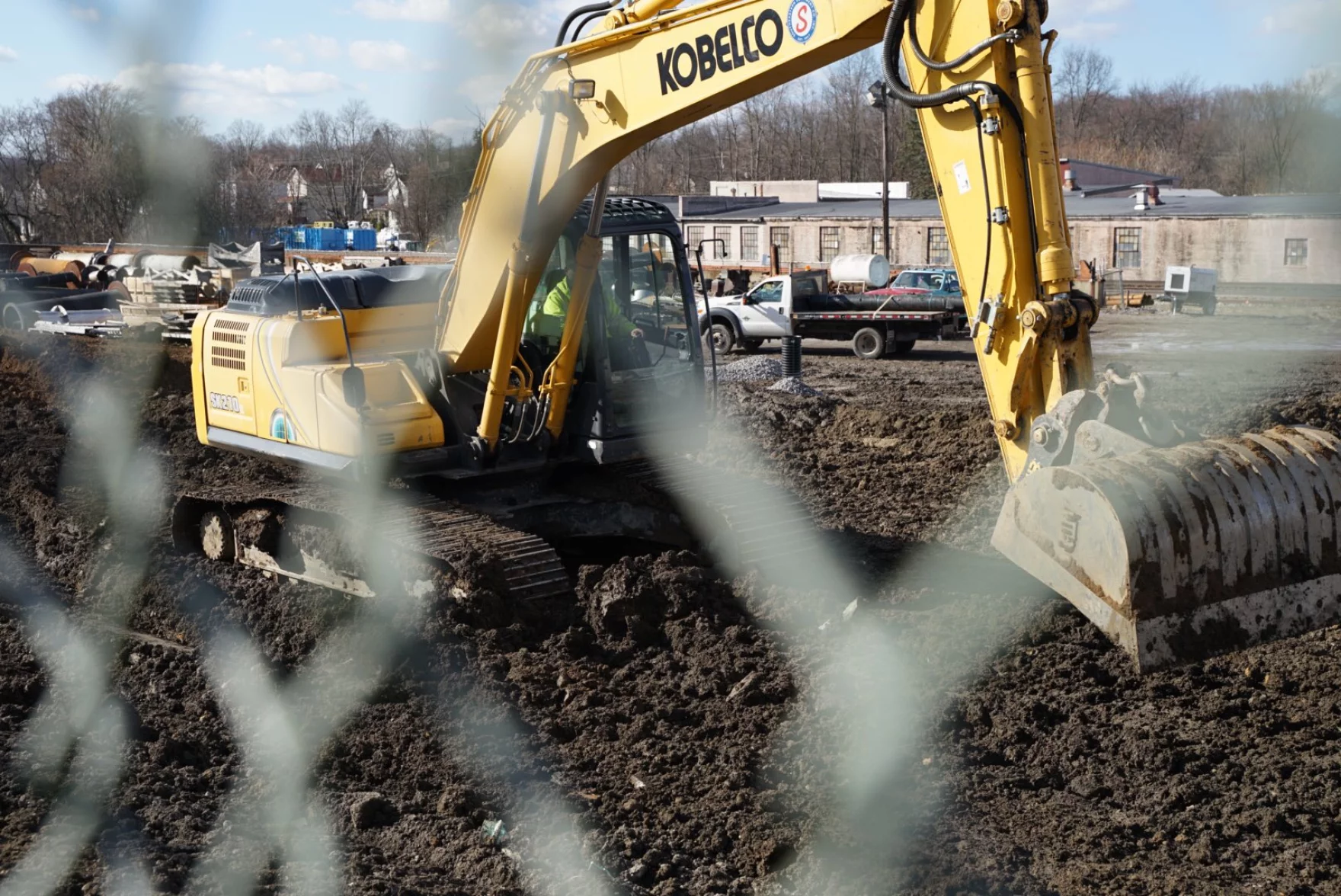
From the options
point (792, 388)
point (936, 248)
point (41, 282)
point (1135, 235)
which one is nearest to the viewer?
point (792, 388)

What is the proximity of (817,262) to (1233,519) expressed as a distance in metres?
40.3

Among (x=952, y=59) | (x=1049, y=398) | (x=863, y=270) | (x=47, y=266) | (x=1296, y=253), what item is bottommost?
(x=1296, y=253)

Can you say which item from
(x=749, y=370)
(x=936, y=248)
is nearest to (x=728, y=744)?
(x=749, y=370)

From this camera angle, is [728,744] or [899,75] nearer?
[899,75]

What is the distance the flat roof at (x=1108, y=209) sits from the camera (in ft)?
114

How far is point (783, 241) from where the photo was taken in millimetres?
45625

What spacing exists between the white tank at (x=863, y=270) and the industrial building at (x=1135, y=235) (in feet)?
11.2

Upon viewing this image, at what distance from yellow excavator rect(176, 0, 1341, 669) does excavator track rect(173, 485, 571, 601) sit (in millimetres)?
25

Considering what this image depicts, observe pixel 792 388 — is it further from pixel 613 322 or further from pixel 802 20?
pixel 802 20

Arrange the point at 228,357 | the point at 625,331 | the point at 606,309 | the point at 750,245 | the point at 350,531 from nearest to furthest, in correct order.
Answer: the point at 350,531 < the point at 606,309 < the point at 625,331 < the point at 228,357 < the point at 750,245

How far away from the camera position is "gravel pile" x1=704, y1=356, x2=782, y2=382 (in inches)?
753

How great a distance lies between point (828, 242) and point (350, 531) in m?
38.2

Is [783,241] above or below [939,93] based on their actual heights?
below

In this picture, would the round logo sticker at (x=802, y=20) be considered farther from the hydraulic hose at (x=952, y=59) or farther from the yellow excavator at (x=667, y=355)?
the hydraulic hose at (x=952, y=59)
